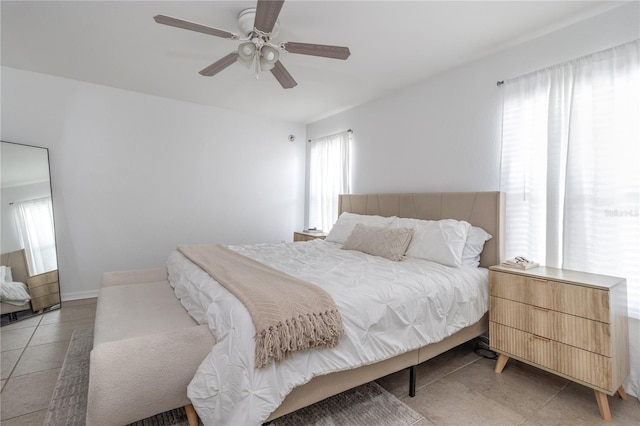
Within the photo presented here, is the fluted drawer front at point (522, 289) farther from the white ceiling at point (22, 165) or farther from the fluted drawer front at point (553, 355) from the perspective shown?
the white ceiling at point (22, 165)

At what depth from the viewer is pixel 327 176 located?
15.8 feet

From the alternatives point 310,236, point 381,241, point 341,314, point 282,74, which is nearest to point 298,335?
point 341,314

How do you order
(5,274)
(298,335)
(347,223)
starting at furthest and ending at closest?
1. (347,223)
2. (5,274)
3. (298,335)

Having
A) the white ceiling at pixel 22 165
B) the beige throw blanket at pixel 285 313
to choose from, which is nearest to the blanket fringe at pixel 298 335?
the beige throw blanket at pixel 285 313

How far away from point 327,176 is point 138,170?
263cm

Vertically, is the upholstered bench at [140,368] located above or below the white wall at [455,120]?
below

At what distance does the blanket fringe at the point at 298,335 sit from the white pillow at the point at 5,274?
3.21 m

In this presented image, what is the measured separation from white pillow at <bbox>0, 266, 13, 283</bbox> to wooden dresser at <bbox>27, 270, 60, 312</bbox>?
0.17m

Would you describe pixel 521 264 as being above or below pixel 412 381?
above

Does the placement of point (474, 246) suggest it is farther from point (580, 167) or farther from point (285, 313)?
point (285, 313)

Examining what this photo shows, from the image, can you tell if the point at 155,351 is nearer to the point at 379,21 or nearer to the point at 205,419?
the point at 205,419

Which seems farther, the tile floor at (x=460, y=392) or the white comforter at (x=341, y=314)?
the tile floor at (x=460, y=392)

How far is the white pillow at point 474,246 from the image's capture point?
2.56 m

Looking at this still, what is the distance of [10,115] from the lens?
327 centimetres
